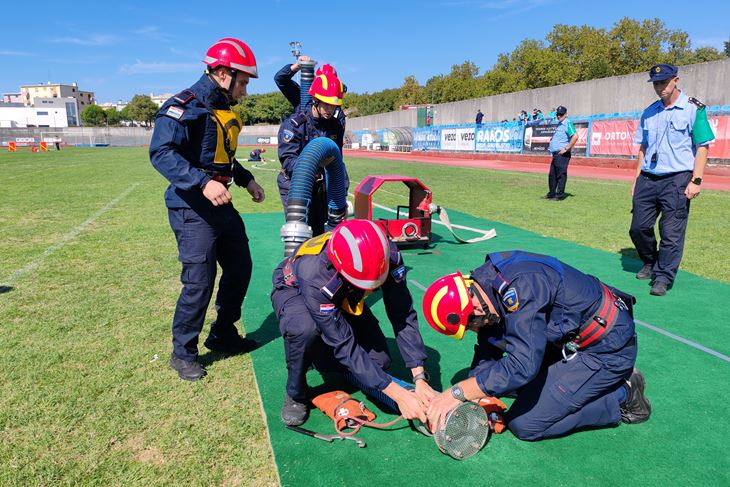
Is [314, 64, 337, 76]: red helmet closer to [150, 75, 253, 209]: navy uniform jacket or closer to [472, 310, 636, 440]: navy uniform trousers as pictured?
[150, 75, 253, 209]: navy uniform jacket

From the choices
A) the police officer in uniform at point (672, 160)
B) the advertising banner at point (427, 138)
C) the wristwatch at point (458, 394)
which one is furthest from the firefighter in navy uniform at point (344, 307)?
the advertising banner at point (427, 138)

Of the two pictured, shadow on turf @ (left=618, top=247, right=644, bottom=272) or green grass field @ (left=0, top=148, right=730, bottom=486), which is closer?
green grass field @ (left=0, top=148, right=730, bottom=486)

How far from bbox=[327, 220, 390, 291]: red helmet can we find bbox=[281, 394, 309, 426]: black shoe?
3.37 feet

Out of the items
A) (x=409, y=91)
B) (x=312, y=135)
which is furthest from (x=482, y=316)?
(x=409, y=91)

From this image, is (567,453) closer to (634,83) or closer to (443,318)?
(443,318)

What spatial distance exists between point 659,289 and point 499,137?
28.5 metres

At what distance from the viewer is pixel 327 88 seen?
5293mm

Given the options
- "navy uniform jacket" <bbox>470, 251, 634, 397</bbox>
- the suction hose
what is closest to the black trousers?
the suction hose

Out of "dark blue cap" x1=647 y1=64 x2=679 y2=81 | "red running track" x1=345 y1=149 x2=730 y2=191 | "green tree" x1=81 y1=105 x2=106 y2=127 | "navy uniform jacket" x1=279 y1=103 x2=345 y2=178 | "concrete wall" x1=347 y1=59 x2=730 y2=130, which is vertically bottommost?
"red running track" x1=345 y1=149 x2=730 y2=191

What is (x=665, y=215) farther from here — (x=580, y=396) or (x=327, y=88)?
(x=327, y=88)

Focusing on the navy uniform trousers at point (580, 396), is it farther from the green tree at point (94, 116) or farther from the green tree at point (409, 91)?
the green tree at point (94, 116)

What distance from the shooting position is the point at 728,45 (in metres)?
110

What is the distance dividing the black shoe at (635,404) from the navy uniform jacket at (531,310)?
0.42 metres

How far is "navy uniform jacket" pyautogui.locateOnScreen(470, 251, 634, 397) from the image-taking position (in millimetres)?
3027
